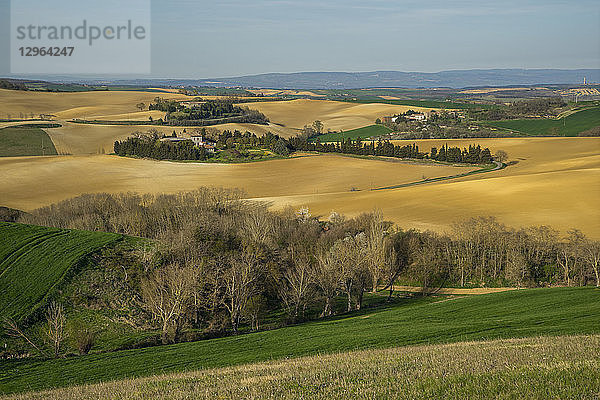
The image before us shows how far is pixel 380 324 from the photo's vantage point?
3116cm

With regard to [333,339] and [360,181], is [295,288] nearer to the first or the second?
[333,339]

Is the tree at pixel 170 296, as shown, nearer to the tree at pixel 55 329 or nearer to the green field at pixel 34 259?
the tree at pixel 55 329

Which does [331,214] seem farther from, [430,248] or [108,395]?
[108,395]

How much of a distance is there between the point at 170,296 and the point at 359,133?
134621 millimetres

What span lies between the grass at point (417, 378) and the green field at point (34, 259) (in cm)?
1780

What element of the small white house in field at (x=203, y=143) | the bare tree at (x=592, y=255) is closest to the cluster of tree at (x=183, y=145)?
the small white house in field at (x=203, y=143)

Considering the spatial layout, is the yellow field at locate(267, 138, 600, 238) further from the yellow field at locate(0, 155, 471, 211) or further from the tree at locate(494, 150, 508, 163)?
the tree at locate(494, 150, 508, 163)

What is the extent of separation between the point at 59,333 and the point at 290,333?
13.2 metres

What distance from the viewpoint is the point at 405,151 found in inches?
4582

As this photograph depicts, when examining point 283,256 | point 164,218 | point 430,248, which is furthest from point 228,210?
point 430,248

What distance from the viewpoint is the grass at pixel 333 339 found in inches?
938

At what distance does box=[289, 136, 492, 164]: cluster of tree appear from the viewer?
109 meters

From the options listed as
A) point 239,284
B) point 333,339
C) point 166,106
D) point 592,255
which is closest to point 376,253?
point 239,284

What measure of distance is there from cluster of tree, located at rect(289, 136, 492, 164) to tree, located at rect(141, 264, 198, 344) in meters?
83.5
